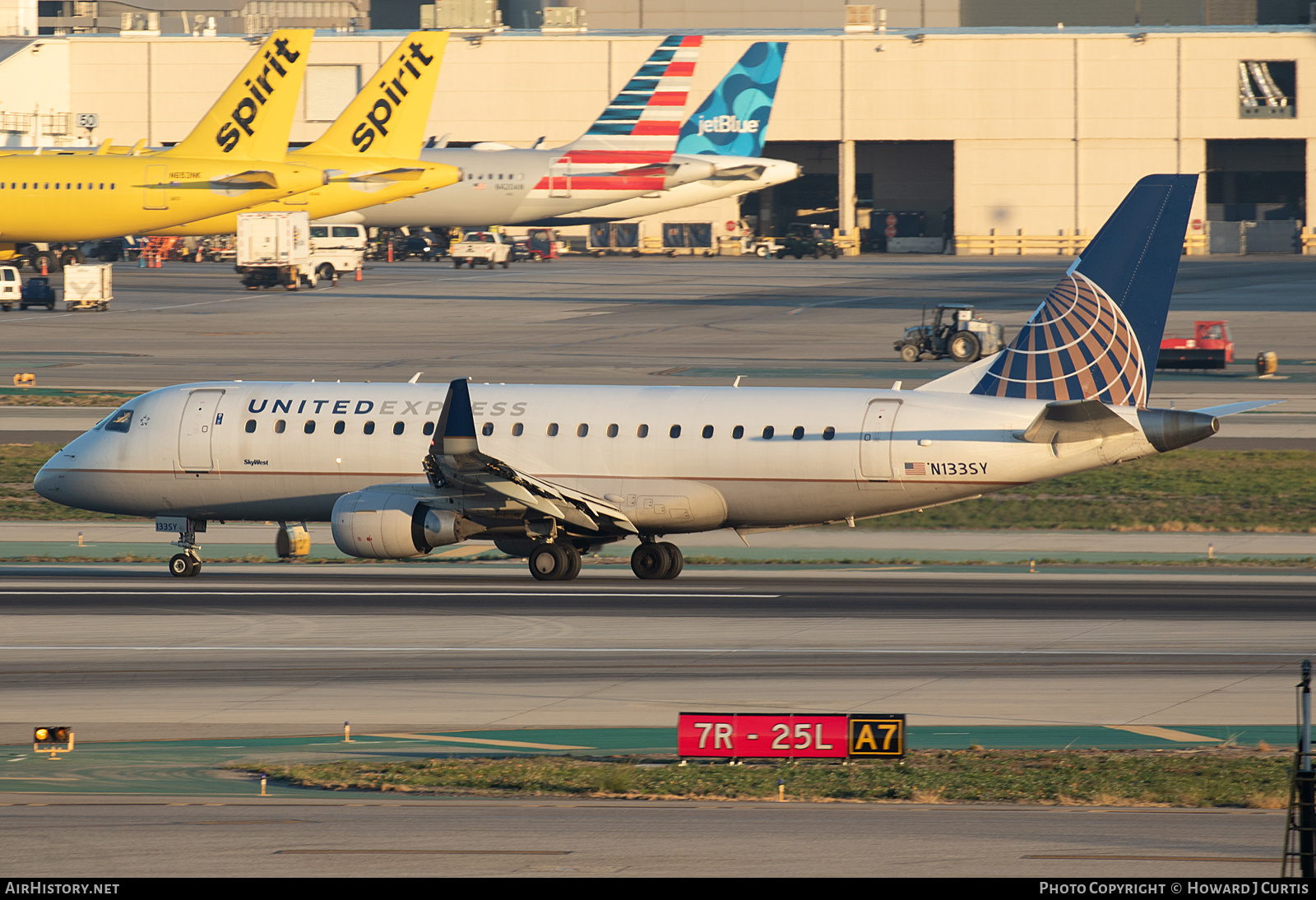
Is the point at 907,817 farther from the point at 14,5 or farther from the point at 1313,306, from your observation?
the point at 14,5

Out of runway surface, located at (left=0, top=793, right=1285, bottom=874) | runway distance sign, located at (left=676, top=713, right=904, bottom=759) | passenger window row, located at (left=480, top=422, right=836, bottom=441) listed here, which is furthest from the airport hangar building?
runway surface, located at (left=0, top=793, right=1285, bottom=874)

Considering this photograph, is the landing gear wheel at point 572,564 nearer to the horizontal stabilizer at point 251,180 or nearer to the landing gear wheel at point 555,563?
the landing gear wheel at point 555,563

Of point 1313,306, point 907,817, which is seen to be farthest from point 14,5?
point 907,817

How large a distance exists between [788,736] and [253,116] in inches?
3225

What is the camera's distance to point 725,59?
441 ft

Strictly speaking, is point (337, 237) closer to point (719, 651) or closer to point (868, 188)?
point (868, 188)

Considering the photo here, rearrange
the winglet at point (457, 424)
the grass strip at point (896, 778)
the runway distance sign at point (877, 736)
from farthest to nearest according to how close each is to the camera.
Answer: the winglet at point (457, 424)
the runway distance sign at point (877, 736)
the grass strip at point (896, 778)

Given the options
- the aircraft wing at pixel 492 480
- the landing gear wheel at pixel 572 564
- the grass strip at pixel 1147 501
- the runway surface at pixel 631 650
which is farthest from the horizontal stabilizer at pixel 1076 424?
the grass strip at pixel 1147 501

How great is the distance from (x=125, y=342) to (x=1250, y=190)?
9470cm

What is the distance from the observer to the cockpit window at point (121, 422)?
37250mm

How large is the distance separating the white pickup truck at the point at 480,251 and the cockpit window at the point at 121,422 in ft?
250

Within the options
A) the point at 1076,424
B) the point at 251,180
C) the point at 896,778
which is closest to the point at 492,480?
the point at 1076,424

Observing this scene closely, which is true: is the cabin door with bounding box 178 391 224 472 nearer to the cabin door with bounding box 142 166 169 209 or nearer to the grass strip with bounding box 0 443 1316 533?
the grass strip with bounding box 0 443 1316 533

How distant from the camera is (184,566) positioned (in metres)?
36.4
